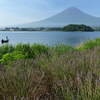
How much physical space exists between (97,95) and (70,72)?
3.37ft

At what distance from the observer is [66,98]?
1.91 metres

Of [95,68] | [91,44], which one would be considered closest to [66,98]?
[95,68]

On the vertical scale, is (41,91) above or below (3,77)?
below

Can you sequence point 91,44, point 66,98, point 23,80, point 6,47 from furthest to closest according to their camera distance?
point 91,44 < point 6,47 < point 23,80 < point 66,98

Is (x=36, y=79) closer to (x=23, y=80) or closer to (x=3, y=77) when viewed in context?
(x=23, y=80)

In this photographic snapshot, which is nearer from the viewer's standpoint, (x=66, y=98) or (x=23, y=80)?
(x=66, y=98)

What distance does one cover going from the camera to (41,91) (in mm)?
2236

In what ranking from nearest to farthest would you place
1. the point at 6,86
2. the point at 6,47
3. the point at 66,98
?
the point at 66,98, the point at 6,86, the point at 6,47

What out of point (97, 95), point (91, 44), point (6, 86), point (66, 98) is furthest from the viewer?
point (91, 44)

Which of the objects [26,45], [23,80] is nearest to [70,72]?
[23,80]

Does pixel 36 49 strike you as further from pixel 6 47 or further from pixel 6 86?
pixel 6 86

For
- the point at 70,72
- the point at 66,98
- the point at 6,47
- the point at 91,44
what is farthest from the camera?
the point at 91,44

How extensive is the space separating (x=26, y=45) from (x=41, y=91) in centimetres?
505

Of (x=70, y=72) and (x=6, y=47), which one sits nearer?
(x=70, y=72)
